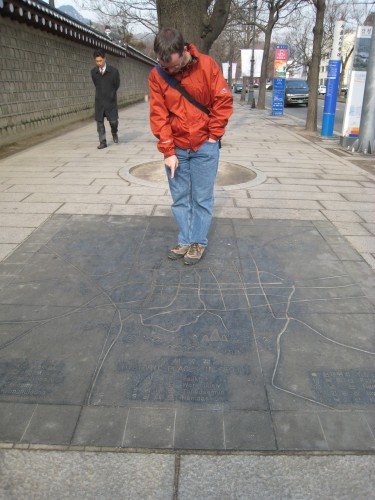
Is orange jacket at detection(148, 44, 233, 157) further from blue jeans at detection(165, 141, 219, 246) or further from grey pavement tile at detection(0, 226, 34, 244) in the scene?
grey pavement tile at detection(0, 226, 34, 244)

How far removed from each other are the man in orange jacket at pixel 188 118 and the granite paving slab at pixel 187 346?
25.9 inches

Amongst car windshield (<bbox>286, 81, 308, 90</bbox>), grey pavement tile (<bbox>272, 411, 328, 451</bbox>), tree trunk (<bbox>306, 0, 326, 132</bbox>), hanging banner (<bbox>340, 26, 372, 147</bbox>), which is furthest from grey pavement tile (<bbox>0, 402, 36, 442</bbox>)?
car windshield (<bbox>286, 81, 308, 90</bbox>)

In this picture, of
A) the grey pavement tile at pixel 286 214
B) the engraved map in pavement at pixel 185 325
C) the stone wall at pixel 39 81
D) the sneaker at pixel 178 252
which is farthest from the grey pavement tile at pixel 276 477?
the stone wall at pixel 39 81

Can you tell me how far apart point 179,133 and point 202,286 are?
121 cm

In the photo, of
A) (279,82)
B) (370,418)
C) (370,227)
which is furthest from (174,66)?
(279,82)

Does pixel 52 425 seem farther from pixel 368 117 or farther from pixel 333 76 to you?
pixel 333 76

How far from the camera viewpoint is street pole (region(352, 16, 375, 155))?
877 centimetres

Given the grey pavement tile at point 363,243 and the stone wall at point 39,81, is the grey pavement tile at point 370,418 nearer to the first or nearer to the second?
the grey pavement tile at point 363,243

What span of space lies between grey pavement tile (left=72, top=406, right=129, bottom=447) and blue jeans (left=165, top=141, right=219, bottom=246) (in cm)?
197

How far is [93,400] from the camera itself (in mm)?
2125

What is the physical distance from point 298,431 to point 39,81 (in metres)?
11.7

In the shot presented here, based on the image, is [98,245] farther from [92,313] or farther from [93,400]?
[93,400]

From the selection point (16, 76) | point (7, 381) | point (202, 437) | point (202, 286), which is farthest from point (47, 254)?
point (16, 76)

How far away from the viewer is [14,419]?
6.57 feet
